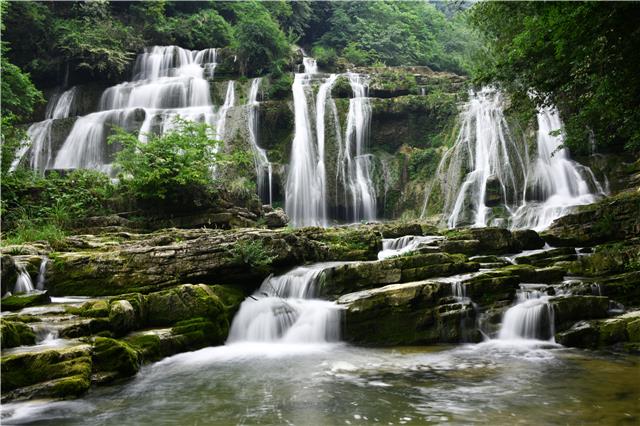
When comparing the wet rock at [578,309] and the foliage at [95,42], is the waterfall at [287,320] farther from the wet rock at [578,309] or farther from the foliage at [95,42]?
the foliage at [95,42]

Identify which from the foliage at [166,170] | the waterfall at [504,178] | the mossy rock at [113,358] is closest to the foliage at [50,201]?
the foliage at [166,170]

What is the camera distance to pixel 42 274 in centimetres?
953

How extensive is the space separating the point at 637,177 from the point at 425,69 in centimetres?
1685

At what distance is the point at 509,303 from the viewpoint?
32.7 feet

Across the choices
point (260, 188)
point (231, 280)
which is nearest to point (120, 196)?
point (231, 280)

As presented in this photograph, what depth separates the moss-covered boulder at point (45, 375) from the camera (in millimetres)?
5672

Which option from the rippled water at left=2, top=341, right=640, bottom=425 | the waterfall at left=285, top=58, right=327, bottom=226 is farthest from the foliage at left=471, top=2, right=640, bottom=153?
the waterfall at left=285, top=58, right=327, bottom=226

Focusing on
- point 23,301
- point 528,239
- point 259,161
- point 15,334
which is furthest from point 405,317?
point 259,161

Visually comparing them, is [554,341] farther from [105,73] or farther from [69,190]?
[105,73]

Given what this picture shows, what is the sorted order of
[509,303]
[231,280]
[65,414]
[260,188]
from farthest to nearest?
[260,188], [231,280], [509,303], [65,414]

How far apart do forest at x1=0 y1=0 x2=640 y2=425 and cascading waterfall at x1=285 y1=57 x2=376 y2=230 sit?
0.39 ft

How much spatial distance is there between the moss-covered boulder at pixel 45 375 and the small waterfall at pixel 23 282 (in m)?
3.43

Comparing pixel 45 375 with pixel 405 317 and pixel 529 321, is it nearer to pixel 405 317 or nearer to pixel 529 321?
pixel 405 317

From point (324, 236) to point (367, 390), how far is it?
8039 mm
